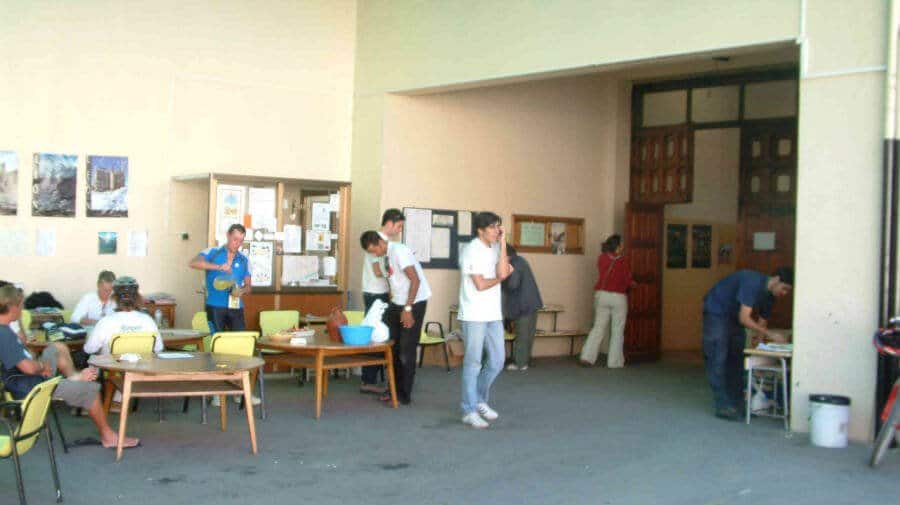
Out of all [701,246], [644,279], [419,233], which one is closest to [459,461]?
[419,233]

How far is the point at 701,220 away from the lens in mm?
14242

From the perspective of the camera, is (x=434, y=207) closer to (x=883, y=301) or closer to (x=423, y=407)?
(x=423, y=407)

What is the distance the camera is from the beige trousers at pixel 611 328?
12.1 meters

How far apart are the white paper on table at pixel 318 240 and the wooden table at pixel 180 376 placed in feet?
12.1

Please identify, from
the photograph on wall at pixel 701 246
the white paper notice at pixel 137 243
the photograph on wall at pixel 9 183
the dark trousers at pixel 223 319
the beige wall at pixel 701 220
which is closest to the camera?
the dark trousers at pixel 223 319

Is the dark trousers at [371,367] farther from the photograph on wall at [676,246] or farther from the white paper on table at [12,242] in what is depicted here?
the photograph on wall at [676,246]

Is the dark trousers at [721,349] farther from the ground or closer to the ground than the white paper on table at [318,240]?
closer to the ground

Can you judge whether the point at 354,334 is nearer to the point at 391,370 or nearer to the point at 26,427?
the point at 391,370

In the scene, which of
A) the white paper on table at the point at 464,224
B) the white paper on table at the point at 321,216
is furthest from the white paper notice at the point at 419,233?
the white paper on table at the point at 321,216

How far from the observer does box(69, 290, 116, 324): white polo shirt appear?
8.41m

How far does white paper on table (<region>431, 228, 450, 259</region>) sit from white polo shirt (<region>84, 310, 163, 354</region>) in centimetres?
460

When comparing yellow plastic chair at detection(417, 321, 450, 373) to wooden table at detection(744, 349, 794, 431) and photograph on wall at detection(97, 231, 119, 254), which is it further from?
wooden table at detection(744, 349, 794, 431)

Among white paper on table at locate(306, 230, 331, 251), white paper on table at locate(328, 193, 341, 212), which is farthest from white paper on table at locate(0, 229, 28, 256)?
white paper on table at locate(328, 193, 341, 212)

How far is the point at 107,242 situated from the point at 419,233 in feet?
11.3
